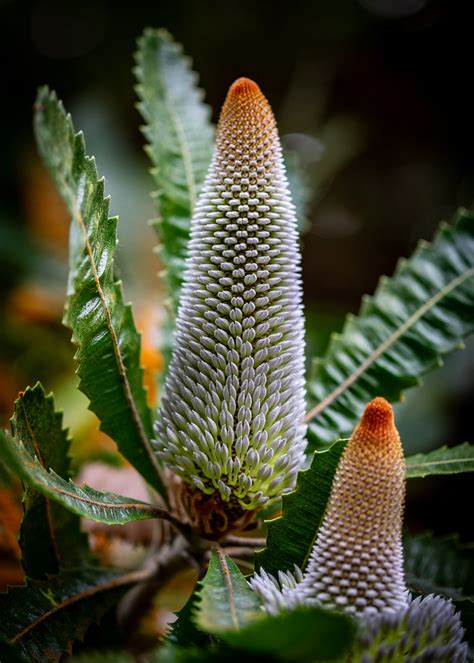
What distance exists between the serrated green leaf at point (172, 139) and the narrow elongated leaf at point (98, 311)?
0.14 metres

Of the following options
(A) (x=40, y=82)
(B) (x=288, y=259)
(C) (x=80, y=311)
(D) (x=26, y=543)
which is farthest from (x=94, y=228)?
(A) (x=40, y=82)

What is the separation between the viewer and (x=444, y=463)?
2.00ft

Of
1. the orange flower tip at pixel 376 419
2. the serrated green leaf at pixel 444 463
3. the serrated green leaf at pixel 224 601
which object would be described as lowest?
the serrated green leaf at pixel 224 601

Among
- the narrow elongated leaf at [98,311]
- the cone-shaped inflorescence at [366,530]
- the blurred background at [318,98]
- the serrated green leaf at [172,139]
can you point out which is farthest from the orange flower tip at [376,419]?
the blurred background at [318,98]

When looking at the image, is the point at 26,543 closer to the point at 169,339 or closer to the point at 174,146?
the point at 169,339

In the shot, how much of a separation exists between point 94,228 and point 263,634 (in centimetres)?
35

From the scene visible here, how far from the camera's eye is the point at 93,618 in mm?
617

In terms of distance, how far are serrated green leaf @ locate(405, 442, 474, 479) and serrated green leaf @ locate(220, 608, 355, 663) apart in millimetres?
265

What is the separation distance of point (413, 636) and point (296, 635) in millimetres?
156

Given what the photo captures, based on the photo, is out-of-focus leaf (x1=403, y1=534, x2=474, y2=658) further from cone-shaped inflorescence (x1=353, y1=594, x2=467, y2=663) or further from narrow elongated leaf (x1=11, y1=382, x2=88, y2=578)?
narrow elongated leaf (x1=11, y1=382, x2=88, y2=578)

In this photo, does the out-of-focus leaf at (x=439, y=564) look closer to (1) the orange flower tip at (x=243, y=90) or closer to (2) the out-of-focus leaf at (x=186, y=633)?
(2) the out-of-focus leaf at (x=186, y=633)

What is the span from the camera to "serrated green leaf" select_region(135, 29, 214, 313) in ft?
2.54

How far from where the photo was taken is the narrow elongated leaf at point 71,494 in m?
0.42

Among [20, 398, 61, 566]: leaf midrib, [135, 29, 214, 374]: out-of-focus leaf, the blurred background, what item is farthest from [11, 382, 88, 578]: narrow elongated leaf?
the blurred background
